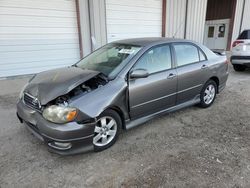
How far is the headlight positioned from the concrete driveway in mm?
594

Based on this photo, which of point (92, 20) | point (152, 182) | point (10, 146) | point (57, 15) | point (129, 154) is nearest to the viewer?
point (152, 182)

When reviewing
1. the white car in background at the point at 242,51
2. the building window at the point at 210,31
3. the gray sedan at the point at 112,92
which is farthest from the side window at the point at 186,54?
the building window at the point at 210,31

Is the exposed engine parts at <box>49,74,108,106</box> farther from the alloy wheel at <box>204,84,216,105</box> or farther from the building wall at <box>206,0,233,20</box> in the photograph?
the building wall at <box>206,0,233,20</box>

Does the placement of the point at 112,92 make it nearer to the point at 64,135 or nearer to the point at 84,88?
the point at 84,88

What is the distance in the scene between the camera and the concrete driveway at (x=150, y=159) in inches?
94.9

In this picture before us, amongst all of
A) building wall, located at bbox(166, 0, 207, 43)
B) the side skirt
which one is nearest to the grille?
the side skirt

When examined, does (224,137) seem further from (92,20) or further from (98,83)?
(92,20)

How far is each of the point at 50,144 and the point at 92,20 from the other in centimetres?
608

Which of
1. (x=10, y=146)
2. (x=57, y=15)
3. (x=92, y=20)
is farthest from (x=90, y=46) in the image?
(x=10, y=146)

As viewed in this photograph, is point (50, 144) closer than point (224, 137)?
Yes

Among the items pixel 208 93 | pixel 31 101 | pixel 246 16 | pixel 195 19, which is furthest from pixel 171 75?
pixel 246 16

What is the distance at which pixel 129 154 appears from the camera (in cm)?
290

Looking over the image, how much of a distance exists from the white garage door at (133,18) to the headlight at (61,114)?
6260 millimetres

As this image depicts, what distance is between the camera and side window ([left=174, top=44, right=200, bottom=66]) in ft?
12.5
